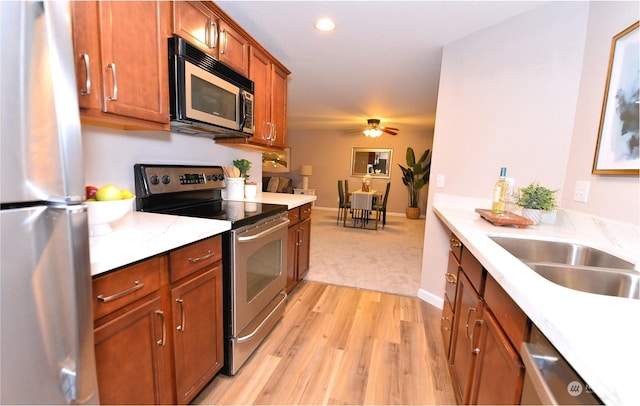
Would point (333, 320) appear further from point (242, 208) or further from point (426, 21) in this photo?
point (426, 21)

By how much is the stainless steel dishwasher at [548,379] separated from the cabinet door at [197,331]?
49.3 inches

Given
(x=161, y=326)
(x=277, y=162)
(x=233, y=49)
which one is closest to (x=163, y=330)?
(x=161, y=326)

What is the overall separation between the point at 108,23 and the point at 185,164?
101 cm

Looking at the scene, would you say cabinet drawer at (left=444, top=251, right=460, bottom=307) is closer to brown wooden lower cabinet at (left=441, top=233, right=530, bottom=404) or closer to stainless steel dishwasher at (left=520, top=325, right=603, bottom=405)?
brown wooden lower cabinet at (left=441, top=233, right=530, bottom=404)

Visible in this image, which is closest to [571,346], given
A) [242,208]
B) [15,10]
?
[15,10]

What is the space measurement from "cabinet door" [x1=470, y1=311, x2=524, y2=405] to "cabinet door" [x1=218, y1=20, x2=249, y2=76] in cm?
209

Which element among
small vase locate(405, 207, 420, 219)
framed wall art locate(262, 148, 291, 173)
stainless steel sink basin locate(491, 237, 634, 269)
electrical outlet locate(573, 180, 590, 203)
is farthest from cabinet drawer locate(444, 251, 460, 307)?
framed wall art locate(262, 148, 291, 173)

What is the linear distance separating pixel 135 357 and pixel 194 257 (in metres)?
0.41

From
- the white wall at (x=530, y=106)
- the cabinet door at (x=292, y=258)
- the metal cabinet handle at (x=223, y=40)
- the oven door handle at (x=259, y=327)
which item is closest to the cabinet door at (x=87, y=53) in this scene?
the metal cabinet handle at (x=223, y=40)

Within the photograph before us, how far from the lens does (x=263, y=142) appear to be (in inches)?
94.7

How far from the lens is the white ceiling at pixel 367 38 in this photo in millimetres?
1837

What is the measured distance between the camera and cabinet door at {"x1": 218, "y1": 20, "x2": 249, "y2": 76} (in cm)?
178

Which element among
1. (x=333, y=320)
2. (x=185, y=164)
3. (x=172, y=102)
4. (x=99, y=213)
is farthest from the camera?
(x=333, y=320)

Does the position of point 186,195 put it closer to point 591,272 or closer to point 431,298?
point 591,272
